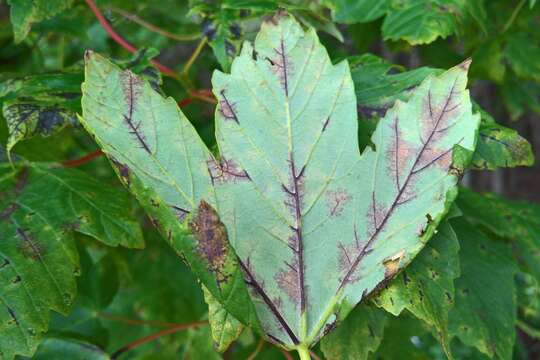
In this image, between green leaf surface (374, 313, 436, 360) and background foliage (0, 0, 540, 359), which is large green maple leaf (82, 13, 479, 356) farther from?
green leaf surface (374, 313, 436, 360)

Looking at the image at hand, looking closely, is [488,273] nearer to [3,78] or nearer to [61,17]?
[3,78]

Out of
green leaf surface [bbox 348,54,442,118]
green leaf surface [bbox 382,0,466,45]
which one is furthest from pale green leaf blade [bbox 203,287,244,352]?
green leaf surface [bbox 382,0,466,45]

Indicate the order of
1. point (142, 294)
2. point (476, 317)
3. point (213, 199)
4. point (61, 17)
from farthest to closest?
point (142, 294)
point (61, 17)
point (476, 317)
point (213, 199)

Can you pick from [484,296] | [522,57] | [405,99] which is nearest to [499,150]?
[405,99]

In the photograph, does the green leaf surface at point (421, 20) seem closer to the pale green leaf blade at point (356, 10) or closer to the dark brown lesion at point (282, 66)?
the pale green leaf blade at point (356, 10)

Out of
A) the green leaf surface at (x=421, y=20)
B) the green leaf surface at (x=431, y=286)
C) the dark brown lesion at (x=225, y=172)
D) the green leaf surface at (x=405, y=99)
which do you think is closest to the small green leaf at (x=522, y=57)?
the green leaf surface at (x=421, y=20)

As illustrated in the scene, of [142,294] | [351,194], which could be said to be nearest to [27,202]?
[351,194]

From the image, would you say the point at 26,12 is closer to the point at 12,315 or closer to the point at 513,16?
the point at 12,315
